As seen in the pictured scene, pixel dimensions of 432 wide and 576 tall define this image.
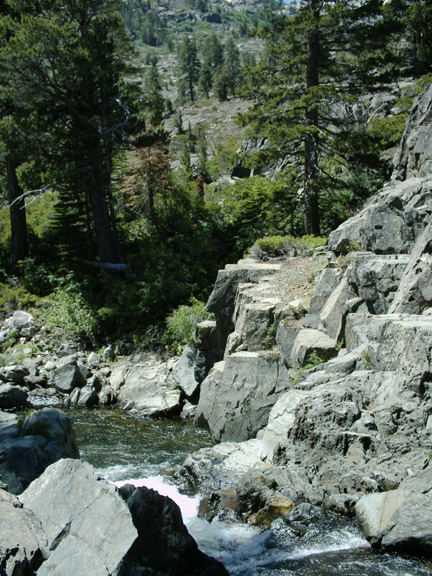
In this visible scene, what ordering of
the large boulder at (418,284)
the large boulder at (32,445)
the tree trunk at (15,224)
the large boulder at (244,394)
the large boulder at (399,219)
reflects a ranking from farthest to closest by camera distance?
the tree trunk at (15,224) < the large boulder at (399,219) < the large boulder at (244,394) < the large boulder at (418,284) < the large boulder at (32,445)

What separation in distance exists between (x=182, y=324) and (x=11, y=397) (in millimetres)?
5536

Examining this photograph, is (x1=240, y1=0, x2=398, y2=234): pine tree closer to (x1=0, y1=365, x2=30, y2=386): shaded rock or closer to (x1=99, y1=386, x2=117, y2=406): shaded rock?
(x1=99, y1=386, x2=117, y2=406): shaded rock

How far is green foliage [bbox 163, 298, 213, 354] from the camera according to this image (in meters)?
17.3

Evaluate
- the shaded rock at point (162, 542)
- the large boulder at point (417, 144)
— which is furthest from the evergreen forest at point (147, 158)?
the shaded rock at point (162, 542)

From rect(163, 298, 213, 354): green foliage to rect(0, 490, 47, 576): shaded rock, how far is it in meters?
11.1

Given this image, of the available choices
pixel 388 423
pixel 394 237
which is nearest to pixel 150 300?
pixel 394 237

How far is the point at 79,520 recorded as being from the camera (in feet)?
18.9

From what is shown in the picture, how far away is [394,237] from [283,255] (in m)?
5.89

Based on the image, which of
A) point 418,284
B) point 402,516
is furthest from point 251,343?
point 402,516

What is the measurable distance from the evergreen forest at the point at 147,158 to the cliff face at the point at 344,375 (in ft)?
15.9

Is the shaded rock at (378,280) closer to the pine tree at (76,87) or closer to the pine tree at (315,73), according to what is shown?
the pine tree at (315,73)

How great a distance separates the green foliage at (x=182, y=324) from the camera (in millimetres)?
17328

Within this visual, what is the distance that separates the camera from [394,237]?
484 inches

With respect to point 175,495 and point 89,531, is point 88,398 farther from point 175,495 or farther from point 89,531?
point 89,531
